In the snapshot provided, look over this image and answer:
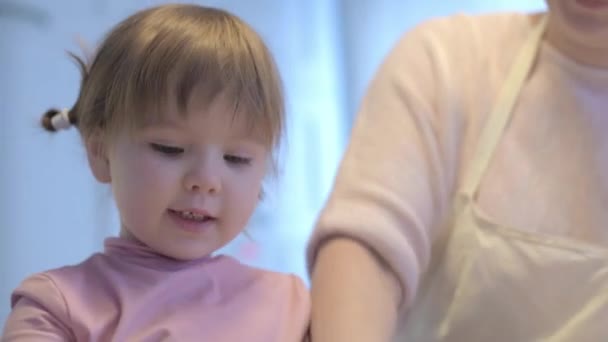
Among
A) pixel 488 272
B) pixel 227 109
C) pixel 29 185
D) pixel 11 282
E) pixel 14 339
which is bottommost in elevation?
pixel 11 282

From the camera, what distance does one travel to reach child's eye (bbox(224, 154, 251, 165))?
2.11 feet

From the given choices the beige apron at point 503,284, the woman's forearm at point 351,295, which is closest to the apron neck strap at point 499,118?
the beige apron at point 503,284

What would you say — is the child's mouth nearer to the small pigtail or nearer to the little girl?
the little girl

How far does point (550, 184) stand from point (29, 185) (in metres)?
1.01

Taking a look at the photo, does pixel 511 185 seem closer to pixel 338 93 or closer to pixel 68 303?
pixel 68 303

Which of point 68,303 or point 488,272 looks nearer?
point 68,303

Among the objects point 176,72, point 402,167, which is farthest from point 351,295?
point 176,72

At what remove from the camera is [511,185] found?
2.48ft

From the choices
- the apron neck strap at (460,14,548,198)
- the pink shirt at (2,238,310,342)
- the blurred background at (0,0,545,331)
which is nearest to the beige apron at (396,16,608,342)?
the apron neck strap at (460,14,548,198)

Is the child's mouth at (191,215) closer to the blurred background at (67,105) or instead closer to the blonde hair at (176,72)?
the blonde hair at (176,72)

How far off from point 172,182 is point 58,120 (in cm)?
17

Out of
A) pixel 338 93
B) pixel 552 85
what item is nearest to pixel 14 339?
pixel 552 85

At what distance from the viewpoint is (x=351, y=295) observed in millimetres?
668

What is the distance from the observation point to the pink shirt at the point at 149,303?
0.60 meters
